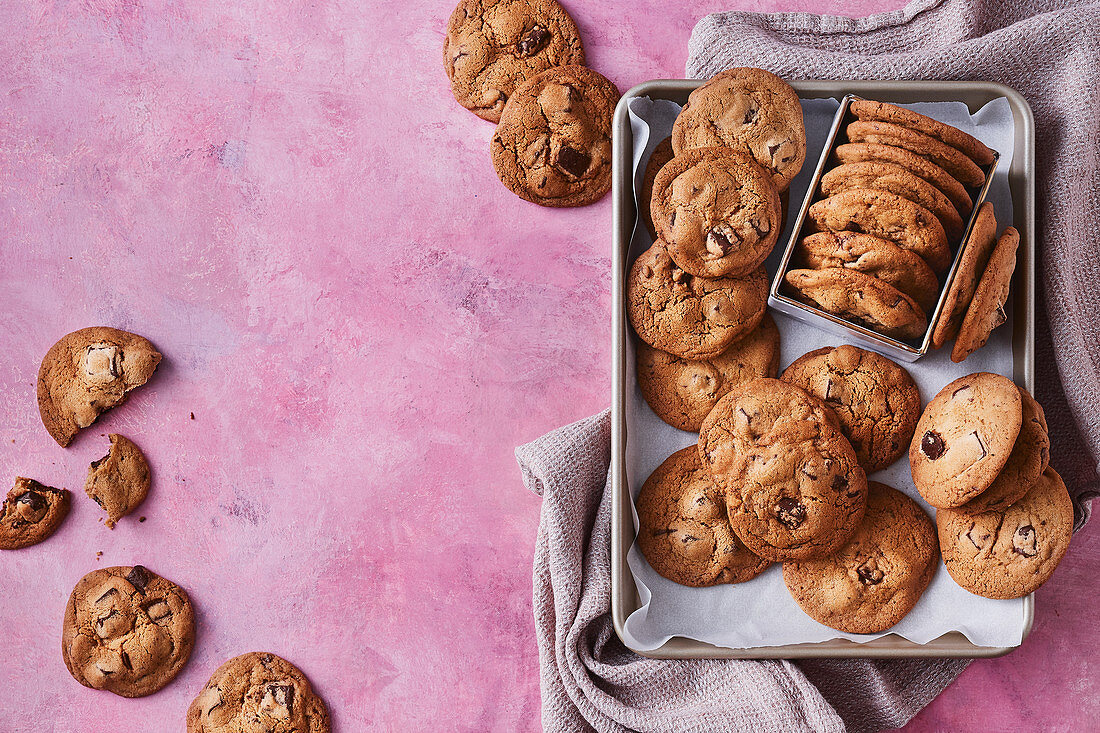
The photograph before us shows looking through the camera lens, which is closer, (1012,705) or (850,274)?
(850,274)

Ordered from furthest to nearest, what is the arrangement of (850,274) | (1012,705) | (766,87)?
(1012,705) < (766,87) < (850,274)

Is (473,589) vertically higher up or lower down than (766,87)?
lower down


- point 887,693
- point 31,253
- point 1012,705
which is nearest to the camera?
point 887,693

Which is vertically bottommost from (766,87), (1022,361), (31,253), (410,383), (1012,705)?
(1012,705)

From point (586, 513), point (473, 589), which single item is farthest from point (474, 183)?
point (473, 589)

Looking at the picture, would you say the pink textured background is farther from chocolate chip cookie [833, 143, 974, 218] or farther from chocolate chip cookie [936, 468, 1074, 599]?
chocolate chip cookie [833, 143, 974, 218]

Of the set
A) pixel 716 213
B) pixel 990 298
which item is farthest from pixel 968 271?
pixel 716 213

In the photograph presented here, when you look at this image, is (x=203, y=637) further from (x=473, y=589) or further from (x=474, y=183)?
(x=474, y=183)
